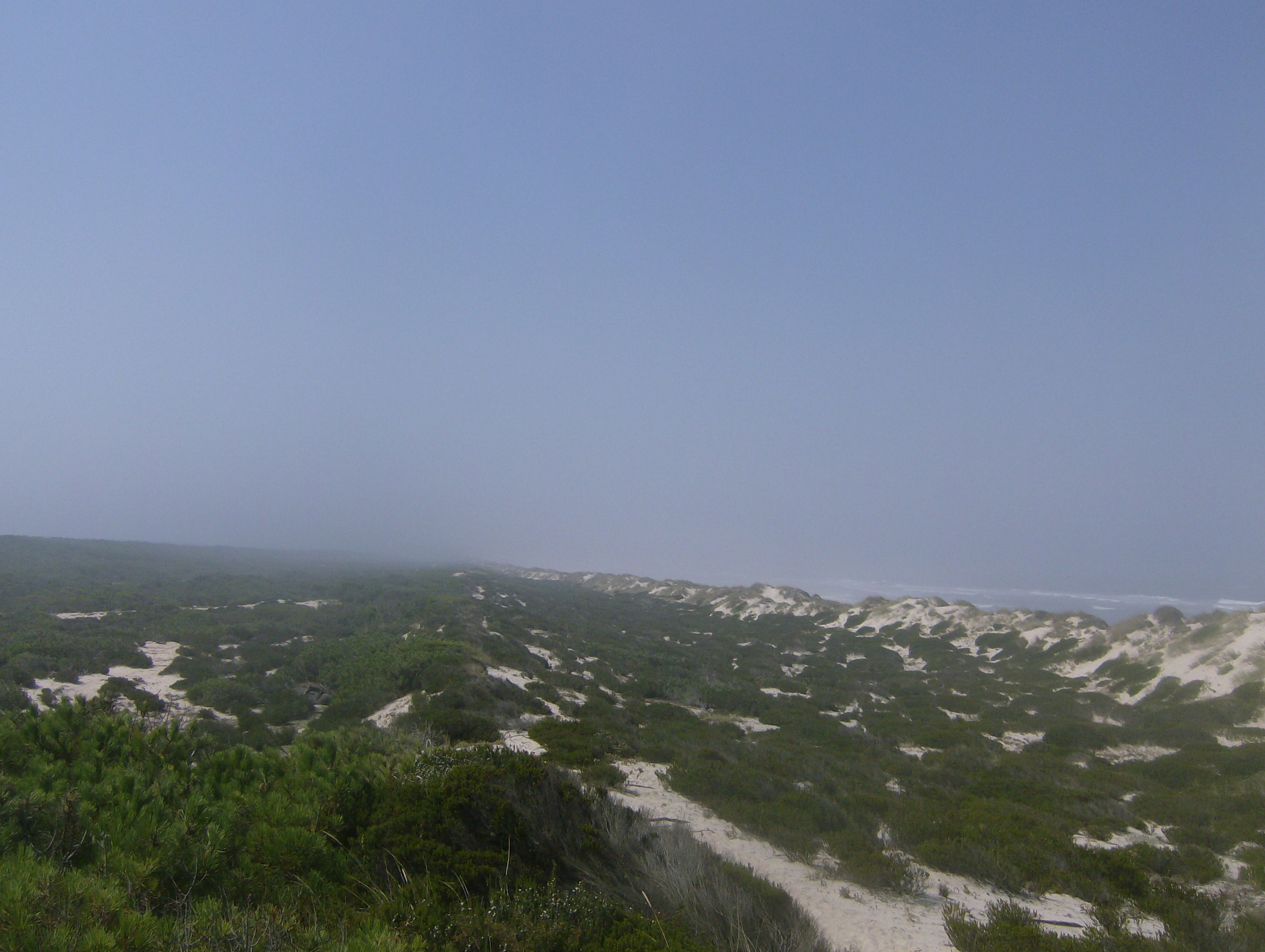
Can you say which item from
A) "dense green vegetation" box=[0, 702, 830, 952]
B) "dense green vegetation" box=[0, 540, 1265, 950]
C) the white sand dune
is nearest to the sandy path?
"dense green vegetation" box=[0, 540, 1265, 950]

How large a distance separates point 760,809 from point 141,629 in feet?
→ 80.4

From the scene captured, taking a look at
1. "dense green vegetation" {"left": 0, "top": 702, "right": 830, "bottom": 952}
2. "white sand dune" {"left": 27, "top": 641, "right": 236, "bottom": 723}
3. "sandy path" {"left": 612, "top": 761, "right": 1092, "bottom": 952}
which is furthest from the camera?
"white sand dune" {"left": 27, "top": 641, "right": 236, "bottom": 723}

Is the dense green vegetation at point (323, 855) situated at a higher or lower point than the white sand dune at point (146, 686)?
higher

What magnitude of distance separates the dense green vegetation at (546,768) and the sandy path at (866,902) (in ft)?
0.88

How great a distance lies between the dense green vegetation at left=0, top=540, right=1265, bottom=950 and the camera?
14.3 feet

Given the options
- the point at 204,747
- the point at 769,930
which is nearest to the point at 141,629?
the point at 204,747

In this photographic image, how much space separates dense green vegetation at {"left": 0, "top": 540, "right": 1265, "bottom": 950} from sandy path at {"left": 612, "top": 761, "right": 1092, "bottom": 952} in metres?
0.27

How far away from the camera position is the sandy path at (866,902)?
21.0ft

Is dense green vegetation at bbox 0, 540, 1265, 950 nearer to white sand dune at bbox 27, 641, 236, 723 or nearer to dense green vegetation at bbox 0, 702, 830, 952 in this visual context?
dense green vegetation at bbox 0, 702, 830, 952

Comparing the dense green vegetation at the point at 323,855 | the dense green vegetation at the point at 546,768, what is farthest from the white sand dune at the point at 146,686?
the dense green vegetation at the point at 323,855

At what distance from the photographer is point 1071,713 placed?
22.2 metres

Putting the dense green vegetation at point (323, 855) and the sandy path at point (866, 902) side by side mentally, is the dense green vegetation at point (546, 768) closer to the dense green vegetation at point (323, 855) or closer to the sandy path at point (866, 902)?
the dense green vegetation at point (323, 855)

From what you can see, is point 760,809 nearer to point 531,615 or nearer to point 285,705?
point 285,705

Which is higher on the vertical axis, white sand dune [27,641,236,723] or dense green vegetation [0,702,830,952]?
dense green vegetation [0,702,830,952]
